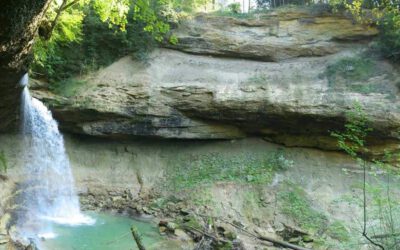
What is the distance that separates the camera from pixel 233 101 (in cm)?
1390

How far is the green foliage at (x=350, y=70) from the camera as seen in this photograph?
1423 centimetres

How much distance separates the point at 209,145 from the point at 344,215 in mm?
5455

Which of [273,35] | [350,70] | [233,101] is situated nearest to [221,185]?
[233,101]

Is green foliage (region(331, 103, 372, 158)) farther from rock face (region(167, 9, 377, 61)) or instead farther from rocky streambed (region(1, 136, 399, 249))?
rock face (region(167, 9, 377, 61))

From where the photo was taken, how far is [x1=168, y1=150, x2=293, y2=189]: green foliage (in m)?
13.7

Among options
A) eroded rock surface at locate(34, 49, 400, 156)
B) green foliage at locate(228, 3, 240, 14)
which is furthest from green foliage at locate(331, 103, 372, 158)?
green foliage at locate(228, 3, 240, 14)

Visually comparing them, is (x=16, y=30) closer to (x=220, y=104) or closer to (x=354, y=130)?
(x=354, y=130)

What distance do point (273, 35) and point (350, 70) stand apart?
3.60 m

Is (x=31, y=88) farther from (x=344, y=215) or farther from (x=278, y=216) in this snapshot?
(x=344, y=215)

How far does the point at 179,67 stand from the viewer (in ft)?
50.3

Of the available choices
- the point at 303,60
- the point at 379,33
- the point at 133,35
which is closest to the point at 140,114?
the point at 133,35

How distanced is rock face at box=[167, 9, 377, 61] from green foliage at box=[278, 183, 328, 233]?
229 inches

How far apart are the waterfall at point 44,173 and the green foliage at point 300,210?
608 cm

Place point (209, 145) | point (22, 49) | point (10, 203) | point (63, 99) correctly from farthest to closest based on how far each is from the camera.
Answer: point (209, 145) → point (63, 99) → point (10, 203) → point (22, 49)
